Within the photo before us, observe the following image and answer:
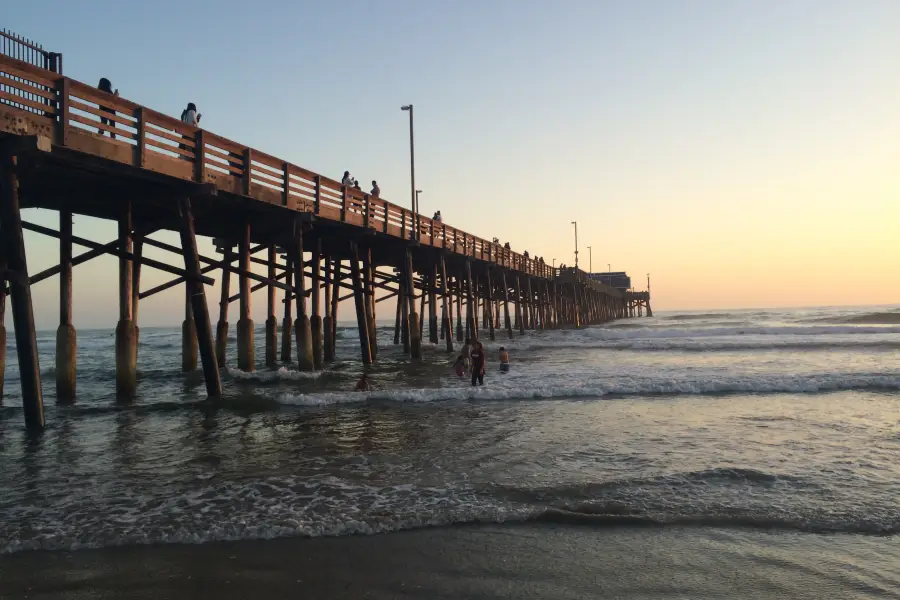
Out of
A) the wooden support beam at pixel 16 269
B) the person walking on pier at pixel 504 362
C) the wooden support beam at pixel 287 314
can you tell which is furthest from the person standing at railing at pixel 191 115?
the person walking on pier at pixel 504 362

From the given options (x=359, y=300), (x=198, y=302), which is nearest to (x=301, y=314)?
(x=359, y=300)

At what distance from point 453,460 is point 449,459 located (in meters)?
0.07

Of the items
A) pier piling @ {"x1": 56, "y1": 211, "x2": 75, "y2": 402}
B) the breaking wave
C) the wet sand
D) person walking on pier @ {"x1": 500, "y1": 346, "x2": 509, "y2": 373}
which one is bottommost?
the wet sand

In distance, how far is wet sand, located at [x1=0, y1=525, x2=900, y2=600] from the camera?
12.4ft

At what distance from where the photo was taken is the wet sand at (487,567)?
149 inches

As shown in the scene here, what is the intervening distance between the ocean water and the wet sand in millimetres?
227

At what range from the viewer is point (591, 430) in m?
8.98

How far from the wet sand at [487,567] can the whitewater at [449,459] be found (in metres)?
0.25

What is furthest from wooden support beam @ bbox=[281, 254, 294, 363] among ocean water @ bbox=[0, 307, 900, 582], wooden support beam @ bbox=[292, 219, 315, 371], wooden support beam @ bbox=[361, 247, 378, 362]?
ocean water @ bbox=[0, 307, 900, 582]

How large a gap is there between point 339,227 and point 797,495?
13.7m

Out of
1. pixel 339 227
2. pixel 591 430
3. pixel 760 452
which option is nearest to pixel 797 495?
pixel 760 452

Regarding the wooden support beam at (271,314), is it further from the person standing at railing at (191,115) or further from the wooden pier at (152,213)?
the person standing at railing at (191,115)

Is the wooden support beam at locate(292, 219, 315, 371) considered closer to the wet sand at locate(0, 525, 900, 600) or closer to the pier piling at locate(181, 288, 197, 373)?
the pier piling at locate(181, 288, 197, 373)

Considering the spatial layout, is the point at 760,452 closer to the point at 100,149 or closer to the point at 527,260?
the point at 100,149
